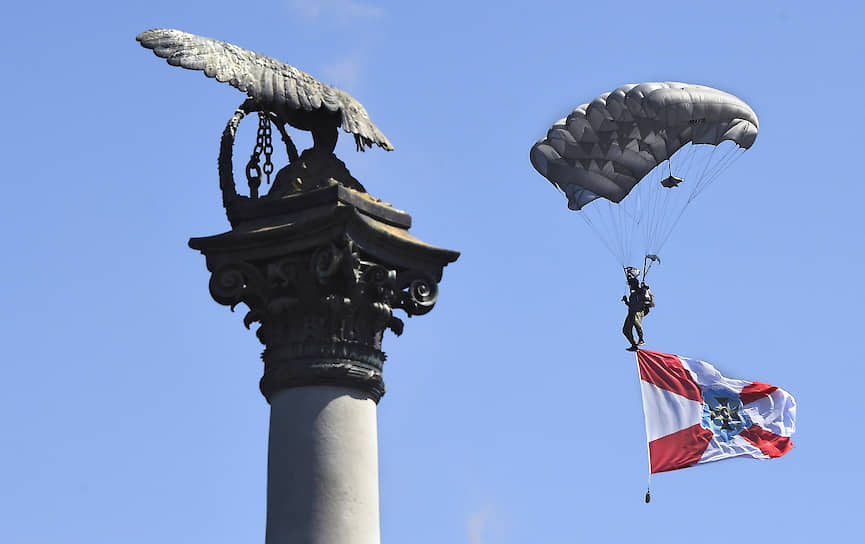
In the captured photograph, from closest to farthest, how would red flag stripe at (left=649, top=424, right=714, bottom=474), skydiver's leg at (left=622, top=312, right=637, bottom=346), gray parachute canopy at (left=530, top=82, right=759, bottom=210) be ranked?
1. red flag stripe at (left=649, top=424, right=714, bottom=474)
2. gray parachute canopy at (left=530, top=82, right=759, bottom=210)
3. skydiver's leg at (left=622, top=312, right=637, bottom=346)

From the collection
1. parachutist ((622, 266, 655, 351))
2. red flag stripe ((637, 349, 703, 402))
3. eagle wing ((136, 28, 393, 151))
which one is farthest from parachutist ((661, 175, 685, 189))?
eagle wing ((136, 28, 393, 151))

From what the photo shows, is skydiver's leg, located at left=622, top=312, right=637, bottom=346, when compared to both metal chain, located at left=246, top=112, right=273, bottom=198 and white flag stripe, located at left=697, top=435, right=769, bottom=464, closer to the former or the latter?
white flag stripe, located at left=697, top=435, right=769, bottom=464

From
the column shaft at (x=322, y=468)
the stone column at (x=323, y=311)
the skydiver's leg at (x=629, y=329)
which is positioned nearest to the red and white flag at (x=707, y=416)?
the skydiver's leg at (x=629, y=329)

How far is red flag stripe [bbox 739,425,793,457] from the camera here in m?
40.5

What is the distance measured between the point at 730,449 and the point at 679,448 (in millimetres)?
1148

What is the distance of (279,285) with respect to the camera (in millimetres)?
20875

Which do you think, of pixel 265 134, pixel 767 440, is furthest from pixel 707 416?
pixel 265 134

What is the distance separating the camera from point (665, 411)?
135ft

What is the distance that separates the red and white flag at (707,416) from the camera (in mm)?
40531

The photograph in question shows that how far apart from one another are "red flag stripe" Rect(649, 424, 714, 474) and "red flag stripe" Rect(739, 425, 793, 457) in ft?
3.07

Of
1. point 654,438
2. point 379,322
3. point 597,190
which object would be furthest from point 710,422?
point 379,322

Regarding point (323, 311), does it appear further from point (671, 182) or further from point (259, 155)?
point (671, 182)

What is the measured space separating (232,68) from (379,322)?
343 centimetres

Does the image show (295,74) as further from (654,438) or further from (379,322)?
(654,438)
